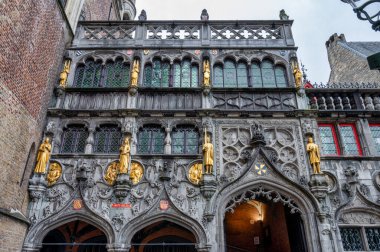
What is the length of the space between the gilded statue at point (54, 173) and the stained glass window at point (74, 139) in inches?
29.0

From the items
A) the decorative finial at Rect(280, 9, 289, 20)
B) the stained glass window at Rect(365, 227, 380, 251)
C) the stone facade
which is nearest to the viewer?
the stained glass window at Rect(365, 227, 380, 251)

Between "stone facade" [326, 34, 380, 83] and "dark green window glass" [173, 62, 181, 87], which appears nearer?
"dark green window glass" [173, 62, 181, 87]

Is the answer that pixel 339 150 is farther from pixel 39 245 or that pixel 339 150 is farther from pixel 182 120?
pixel 39 245

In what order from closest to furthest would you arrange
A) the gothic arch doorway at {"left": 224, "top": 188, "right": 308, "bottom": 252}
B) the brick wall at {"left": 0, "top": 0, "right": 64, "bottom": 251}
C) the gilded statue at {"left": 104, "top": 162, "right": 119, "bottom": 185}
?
the brick wall at {"left": 0, "top": 0, "right": 64, "bottom": 251} < the gilded statue at {"left": 104, "top": 162, "right": 119, "bottom": 185} < the gothic arch doorway at {"left": 224, "top": 188, "right": 308, "bottom": 252}

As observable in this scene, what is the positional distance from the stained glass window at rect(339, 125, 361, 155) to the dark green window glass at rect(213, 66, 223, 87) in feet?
17.9

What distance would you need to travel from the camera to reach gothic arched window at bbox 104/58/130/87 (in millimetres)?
12961

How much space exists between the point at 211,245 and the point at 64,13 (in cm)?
1186

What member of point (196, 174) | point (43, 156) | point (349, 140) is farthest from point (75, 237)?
point (349, 140)

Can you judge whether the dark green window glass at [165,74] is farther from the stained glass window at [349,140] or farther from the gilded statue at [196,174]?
the stained glass window at [349,140]

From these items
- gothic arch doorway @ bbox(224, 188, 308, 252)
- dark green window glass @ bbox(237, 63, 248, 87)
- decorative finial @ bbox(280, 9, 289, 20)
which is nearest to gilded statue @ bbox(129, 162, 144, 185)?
gothic arch doorway @ bbox(224, 188, 308, 252)

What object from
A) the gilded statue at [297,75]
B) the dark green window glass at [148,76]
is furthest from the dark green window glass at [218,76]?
the gilded statue at [297,75]

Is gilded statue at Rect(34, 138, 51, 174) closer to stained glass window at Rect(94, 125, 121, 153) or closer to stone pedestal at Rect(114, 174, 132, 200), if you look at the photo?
stained glass window at Rect(94, 125, 121, 153)

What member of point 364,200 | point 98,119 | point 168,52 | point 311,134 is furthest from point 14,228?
point 364,200

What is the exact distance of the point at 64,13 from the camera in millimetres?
13195
